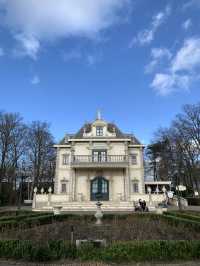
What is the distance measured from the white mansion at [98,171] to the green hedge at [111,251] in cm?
2074

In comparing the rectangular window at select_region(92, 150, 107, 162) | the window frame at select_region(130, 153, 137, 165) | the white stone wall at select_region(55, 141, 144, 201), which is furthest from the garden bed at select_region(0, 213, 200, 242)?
the window frame at select_region(130, 153, 137, 165)

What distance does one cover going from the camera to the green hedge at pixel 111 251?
821 centimetres

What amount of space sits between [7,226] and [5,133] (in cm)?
2542

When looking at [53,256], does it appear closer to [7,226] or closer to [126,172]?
[7,226]

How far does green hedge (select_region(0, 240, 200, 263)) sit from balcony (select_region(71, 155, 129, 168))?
2292 centimetres

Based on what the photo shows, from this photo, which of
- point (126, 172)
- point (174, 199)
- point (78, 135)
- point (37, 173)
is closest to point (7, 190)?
point (37, 173)

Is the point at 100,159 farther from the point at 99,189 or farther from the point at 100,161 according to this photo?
the point at 99,189

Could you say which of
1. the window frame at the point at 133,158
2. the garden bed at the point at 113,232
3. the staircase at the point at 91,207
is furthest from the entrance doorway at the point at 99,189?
the garden bed at the point at 113,232

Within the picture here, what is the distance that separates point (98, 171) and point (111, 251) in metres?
24.3

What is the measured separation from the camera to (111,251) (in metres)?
8.29

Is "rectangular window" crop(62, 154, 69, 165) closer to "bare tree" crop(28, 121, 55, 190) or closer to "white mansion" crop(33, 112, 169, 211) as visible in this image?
"white mansion" crop(33, 112, 169, 211)

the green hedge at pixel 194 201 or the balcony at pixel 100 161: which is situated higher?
the balcony at pixel 100 161

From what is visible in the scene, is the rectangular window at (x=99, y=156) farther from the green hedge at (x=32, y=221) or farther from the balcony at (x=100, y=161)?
the green hedge at (x=32, y=221)

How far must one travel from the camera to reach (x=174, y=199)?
35.7m
